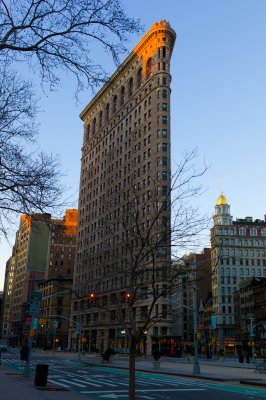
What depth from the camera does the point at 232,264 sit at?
424 ft

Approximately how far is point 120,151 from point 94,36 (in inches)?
3436

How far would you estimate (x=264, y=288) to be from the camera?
9550cm

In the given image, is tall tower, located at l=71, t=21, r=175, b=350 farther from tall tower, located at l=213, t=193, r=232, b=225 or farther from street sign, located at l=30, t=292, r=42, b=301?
street sign, located at l=30, t=292, r=42, b=301

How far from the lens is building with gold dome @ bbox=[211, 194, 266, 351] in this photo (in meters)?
124

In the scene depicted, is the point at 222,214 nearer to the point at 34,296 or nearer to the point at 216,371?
the point at 216,371

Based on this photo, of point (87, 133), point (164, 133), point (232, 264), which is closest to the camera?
point (164, 133)

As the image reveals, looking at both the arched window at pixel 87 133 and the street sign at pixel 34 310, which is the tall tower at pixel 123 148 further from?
the street sign at pixel 34 310

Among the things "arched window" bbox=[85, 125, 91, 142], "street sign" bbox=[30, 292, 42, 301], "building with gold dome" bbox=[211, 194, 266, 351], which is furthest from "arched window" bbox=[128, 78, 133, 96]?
"street sign" bbox=[30, 292, 42, 301]

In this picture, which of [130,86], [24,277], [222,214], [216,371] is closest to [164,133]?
[130,86]

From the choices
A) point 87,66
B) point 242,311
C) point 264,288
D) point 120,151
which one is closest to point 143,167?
point 120,151

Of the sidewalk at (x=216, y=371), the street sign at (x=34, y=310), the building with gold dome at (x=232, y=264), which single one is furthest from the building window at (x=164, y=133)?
the street sign at (x=34, y=310)

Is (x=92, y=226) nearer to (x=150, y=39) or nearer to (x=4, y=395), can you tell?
(x=150, y=39)

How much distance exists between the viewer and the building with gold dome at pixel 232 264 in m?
124

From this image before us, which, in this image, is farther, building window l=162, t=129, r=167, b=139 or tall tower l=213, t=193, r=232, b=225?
tall tower l=213, t=193, r=232, b=225
